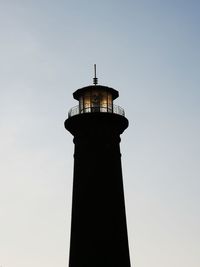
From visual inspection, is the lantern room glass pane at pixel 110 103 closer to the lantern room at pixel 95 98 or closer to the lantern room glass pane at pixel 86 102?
the lantern room at pixel 95 98

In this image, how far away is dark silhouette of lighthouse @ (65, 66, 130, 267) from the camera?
2700 centimetres

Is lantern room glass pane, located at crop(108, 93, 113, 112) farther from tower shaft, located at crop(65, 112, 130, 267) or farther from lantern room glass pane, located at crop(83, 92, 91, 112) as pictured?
lantern room glass pane, located at crop(83, 92, 91, 112)

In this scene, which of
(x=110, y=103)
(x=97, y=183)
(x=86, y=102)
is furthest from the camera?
(x=110, y=103)

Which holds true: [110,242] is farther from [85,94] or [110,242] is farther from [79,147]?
[85,94]

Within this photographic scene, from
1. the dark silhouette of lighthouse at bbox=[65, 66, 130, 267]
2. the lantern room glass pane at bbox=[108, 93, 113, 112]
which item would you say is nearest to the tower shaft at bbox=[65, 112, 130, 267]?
the dark silhouette of lighthouse at bbox=[65, 66, 130, 267]

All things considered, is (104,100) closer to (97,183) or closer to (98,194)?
(97,183)

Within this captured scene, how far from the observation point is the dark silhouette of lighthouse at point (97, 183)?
27.0 m

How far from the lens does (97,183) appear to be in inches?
1109

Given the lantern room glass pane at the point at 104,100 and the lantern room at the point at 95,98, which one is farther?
the lantern room glass pane at the point at 104,100

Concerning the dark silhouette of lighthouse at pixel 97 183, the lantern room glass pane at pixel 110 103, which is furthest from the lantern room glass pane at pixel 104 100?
the lantern room glass pane at pixel 110 103

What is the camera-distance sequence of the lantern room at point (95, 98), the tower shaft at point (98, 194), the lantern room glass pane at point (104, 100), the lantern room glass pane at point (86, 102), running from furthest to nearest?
the lantern room glass pane at point (104, 100) < the lantern room at point (95, 98) < the lantern room glass pane at point (86, 102) < the tower shaft at point (98, 194)

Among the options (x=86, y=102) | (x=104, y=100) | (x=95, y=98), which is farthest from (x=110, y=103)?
(x=86, y=102)

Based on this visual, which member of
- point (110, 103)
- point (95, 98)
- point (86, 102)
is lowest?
point (86, 102)

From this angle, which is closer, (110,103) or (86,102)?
(86,102)
